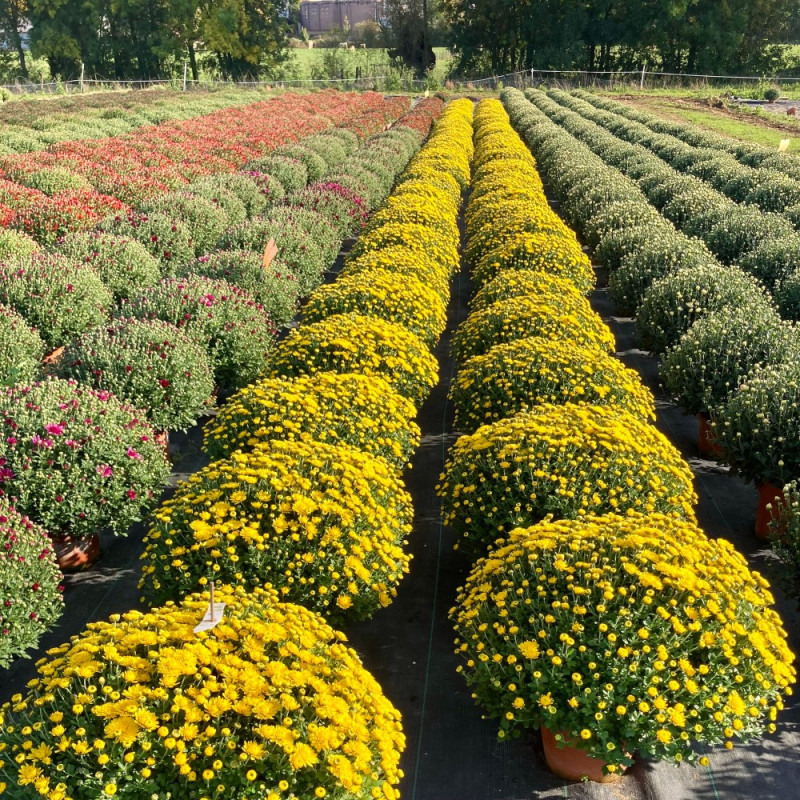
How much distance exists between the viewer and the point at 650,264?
1042 cm

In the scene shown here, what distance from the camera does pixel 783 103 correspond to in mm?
46438

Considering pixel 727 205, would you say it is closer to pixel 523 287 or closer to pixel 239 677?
pixel 523 287

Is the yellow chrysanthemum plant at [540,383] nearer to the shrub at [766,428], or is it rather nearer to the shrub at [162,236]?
the shrub at [766,428]

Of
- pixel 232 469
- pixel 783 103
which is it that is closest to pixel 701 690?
pixel 232 469

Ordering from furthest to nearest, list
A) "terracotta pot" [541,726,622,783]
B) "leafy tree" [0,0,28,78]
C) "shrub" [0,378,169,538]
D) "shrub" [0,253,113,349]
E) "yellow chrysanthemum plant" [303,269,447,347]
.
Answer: "leafy tree" [0,0,28,78] → "shrub" [0,253,113,349] → "yellow chrysanthemum plant" [303,269,447,347] → "shrub" [0,378,169,538] → "terracotta pot" [541,726,622,783]

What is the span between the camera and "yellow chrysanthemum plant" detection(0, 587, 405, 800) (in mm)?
2822

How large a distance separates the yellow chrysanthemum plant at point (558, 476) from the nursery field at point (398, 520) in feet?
0.08

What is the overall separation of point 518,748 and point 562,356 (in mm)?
3453

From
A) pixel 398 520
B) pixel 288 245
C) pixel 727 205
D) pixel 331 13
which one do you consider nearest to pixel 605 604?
pixel 398 520

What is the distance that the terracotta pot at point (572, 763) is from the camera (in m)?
3.97

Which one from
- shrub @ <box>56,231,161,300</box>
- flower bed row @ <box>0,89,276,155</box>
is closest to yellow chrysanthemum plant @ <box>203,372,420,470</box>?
shrub @ <box>56,231,161,300</box>

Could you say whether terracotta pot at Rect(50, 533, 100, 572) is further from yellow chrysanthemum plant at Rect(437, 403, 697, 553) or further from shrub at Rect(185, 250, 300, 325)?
shrub at Rect(185, 250, 300, 325)

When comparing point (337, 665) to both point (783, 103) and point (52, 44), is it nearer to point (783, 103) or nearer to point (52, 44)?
point (783, 103)

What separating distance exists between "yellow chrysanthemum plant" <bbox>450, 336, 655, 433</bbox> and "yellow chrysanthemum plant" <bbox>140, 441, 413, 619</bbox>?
203cm
